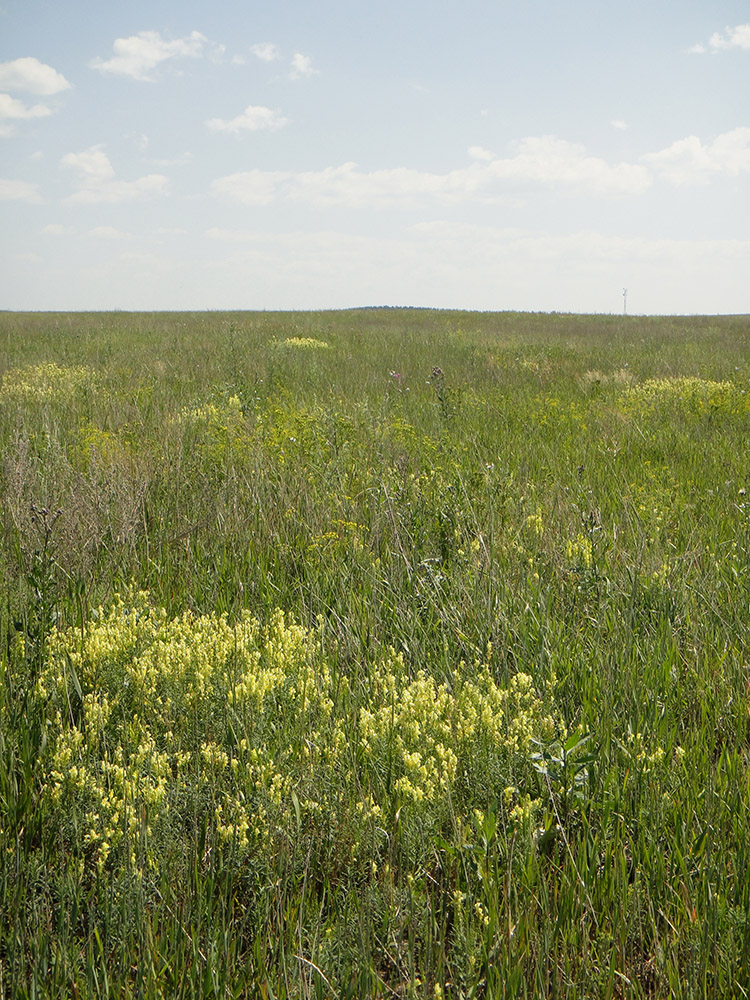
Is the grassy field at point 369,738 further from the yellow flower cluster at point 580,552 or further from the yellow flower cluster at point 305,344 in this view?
the yellow flower cluster at point 305,344

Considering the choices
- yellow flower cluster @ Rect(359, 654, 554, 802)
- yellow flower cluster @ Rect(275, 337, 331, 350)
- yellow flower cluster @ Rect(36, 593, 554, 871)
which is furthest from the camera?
yellow flower cluster @ Rect(275, 337, 331, 350)

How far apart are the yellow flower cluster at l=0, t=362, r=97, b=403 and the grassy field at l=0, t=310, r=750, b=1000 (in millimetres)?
3339

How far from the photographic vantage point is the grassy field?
4.84 feet

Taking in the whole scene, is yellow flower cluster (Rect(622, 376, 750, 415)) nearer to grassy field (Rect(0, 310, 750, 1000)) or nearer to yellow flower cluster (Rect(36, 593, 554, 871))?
grassy field (Rect(0, 310, 750, 1000))

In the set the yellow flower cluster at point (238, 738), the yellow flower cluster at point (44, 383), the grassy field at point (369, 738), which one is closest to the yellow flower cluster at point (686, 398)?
the grassy field at point (369, 738)

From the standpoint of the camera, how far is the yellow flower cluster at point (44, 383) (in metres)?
7.42

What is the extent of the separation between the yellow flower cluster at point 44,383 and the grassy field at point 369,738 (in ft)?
11.0

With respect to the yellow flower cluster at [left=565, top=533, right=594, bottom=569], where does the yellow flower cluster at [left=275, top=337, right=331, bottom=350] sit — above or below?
above

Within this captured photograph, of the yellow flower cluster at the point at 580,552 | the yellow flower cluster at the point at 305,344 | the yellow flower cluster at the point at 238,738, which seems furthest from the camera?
the yellow flower cluster at the point at 305,344

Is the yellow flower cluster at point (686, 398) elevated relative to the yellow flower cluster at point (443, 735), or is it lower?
elevated

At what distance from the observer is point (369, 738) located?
204cm

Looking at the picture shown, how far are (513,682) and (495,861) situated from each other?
58 cm

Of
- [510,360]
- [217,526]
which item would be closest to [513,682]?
[217,526]

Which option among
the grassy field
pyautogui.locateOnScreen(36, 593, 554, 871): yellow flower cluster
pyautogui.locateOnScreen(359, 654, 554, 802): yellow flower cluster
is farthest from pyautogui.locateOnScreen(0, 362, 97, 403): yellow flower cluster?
pyautogui.locateOnScreen(359, 654, 554, 802): yellow flower cluster
